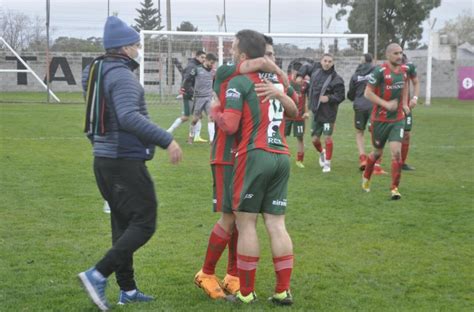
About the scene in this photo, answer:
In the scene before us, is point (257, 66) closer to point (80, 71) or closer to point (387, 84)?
point (387, 84)

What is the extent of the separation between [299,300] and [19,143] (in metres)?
11.2

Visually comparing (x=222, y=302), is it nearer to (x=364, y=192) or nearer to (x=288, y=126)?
(x=364, y=192)

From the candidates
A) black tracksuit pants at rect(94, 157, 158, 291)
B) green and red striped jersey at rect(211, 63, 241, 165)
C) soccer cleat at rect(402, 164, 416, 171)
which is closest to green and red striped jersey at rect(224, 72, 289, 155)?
green and red striped jersey at rect(211, 63, 241, 165)

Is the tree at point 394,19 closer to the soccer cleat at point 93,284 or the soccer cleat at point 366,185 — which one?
the soccer cleat at point 366,185

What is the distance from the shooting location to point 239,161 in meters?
4.95

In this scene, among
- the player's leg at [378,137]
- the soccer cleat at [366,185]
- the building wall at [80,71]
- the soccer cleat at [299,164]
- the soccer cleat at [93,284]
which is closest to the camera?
the soccer cleat at [93,284]

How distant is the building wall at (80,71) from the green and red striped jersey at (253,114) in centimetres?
2008

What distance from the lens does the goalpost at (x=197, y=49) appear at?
76.1 feet

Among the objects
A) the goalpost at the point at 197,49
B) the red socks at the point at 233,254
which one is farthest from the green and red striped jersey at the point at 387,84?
the goalpost at the point at 197,49

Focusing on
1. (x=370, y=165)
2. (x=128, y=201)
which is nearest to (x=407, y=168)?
(x=370, y=165)

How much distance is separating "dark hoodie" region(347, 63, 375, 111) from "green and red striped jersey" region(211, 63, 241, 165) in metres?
7.86

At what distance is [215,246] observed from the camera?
5.36m

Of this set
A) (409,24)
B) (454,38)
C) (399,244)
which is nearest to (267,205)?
(399,244)

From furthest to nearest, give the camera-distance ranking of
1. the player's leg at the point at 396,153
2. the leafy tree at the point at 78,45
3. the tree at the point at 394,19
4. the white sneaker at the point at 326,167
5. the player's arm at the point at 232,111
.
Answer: the tree at the point at 394,19 → the leafy tree at the point at 78,45 → the white sneaker at the point at 326,167 → the player's leg at the point at 396,153 → the player's arm at the point at 232,111
